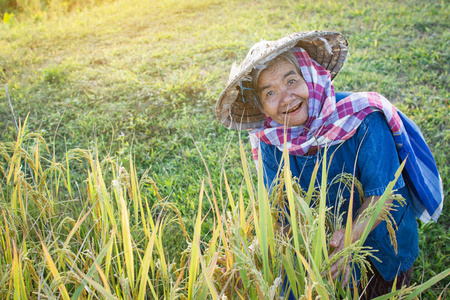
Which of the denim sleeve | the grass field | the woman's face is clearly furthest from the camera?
the grass field

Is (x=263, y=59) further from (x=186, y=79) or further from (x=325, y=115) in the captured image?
(x=186, y=79)

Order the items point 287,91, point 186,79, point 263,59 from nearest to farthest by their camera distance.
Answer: point 263,59 → point 287,91 → point 186,79

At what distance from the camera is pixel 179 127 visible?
143 inches

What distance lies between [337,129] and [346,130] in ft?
0.14

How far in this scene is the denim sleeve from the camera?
1.53 m

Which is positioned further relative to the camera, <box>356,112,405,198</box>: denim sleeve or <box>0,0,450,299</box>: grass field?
<box>0,0,450,299</box>: grass field

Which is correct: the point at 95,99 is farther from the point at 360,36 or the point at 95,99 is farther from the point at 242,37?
the point at 360,36

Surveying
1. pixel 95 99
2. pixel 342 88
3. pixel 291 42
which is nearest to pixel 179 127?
pixel 95 99

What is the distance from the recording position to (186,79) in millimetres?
4461

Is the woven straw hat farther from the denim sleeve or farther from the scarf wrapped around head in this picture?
the denim sleeve

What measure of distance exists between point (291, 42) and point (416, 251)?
4.53ft

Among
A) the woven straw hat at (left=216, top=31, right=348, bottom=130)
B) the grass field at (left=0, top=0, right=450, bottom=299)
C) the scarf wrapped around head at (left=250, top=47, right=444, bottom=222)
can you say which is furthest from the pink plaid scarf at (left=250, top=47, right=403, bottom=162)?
the grass field at (left=0, top=0, right=450, bottom=299)

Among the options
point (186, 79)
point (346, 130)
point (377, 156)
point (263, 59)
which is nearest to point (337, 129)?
point (346, 130)

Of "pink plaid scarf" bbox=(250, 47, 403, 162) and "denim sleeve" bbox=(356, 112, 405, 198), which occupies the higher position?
"pink plaid scarf" bbox=(250, 47, 403, 162)
